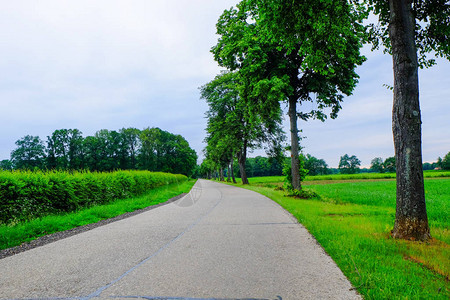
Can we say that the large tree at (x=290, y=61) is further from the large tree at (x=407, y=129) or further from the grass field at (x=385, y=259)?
the grass field at (x=385, y=259)

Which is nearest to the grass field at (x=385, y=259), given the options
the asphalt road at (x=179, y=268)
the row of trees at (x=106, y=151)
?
the asphalt road at (x=179, y=268)

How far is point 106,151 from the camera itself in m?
75.1

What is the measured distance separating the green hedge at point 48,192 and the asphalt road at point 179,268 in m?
3.13

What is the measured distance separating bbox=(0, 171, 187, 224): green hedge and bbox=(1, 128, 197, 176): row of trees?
60.9 metres

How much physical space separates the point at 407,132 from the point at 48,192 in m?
11.5

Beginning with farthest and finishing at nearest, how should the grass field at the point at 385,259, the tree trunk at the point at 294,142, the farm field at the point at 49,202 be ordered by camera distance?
1. the tree trunk at the point at 294,142
2. the farm field at the point at 49,202
3. the grass field at the point at 385,259

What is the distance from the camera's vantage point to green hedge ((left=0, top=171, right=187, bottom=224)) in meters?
7.58

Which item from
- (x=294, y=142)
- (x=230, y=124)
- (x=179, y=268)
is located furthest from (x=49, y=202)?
(x=230, y=124)

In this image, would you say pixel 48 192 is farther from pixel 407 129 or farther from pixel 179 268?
pixel 407 129

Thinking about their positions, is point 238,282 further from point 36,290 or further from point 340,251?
point 36,290

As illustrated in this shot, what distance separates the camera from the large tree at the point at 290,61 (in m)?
8.30

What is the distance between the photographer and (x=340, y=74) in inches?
508

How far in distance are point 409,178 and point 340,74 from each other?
9530 mm

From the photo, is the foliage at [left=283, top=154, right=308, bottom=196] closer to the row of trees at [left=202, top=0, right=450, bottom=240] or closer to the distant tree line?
the row of trees at [left=202, top=0, right=450, bottom=240]
